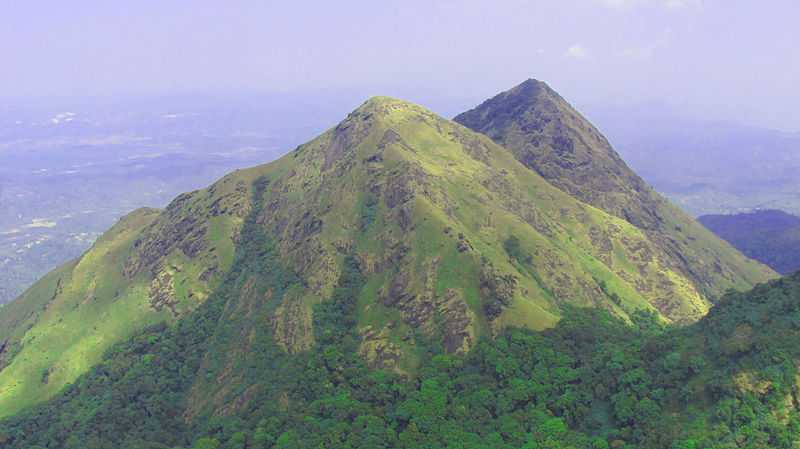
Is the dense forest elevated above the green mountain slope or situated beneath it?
situated beneath

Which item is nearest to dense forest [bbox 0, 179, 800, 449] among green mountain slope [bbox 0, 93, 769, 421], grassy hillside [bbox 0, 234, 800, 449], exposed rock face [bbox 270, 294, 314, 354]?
grassy hillside [bbox 0, 234, 800, 449]

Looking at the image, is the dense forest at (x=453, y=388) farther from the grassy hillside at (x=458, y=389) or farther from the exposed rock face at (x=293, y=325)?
the exposed rock face at (x=293, y=325)

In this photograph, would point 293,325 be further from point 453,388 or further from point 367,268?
point 453,388

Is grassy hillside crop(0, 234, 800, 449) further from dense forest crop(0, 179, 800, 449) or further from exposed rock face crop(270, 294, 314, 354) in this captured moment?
exposed rock face crop(270, 294, 314, 354)

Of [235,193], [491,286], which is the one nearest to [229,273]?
[235,193]

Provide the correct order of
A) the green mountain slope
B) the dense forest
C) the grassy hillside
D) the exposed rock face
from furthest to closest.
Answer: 1. the exposed rock face
2. the green mountain slope
3. the dense forest
4. the grassy hillside

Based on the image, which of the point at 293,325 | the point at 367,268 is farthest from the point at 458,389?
the point at 367,268

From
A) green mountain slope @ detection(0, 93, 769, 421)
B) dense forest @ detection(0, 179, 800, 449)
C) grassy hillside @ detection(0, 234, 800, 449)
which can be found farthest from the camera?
green mountain slope @ detection(0, 93, 769, 421)
